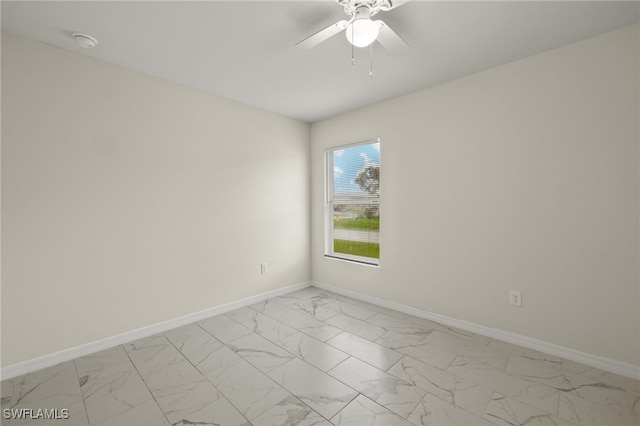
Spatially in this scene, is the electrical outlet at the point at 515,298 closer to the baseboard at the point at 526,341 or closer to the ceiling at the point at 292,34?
the baseboard at the point at 526,341

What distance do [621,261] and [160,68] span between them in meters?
3.98

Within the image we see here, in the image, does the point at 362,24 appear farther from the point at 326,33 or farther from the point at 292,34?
the point at 292,34

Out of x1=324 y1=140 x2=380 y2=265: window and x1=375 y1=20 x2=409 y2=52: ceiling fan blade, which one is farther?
x1=324 y1=140 x2=380 y2=265: window

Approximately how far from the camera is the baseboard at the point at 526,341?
2006mm

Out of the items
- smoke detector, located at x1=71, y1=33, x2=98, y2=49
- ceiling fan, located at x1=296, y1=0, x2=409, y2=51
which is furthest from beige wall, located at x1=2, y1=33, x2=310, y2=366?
ceiling fan, located at x1=296, y1=0, x2=409, y2=51

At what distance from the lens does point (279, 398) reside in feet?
5.85

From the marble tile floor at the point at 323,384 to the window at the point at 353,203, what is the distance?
4.15ft

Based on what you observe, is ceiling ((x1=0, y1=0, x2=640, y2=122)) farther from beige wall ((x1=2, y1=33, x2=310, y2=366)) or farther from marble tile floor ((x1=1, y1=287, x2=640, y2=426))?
marble tile floor ((x1=1, y1=287, x2=640, y2=426))

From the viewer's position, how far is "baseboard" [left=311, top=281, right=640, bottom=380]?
79.0 inches

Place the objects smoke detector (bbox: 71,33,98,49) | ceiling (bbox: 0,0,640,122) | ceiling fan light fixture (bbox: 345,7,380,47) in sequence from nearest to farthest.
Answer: ceiling fan light fixture (bbox: 345,7,380,47) → ceiling (bbox: 0,0,640,122) → smoke detector (bbox: 71,33,98,49)

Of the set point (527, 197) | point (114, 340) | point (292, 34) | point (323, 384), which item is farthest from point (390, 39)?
point (114, 340)

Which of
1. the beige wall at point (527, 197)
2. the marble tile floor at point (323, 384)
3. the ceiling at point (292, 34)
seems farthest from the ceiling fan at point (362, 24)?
the marble tile floor at point (323, 384)

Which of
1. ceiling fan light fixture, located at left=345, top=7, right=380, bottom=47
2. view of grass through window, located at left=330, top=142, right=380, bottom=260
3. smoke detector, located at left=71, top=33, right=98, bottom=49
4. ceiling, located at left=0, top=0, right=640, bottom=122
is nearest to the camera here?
ceiling fan light fixture, located at left=345, top=7, right=380, bottom=47

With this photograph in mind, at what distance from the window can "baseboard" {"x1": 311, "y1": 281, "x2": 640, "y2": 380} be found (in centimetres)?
64
